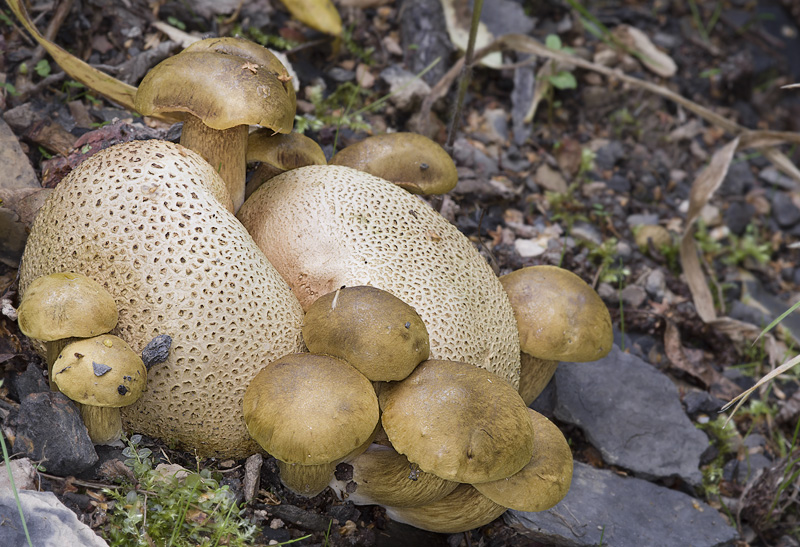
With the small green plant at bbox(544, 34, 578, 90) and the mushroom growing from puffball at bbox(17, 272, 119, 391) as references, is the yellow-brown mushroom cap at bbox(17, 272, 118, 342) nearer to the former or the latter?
the mushroom growing from puffball at bbox(17, 272, 119, 391)

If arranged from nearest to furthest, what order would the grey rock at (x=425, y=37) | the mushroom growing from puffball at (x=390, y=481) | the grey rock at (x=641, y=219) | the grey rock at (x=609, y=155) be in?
the mushroom growing from puffball at (x=390, y=481) → the grey rock at (x=425, y=37) → the grey rock at (x=641, y=219) → the grey rock at (x=609, y=155)

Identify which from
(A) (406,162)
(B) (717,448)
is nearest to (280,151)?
(A) (406,162)

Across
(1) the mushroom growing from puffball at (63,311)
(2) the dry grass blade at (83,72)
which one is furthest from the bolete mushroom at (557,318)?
(2) the dry grass blade at (83,72)

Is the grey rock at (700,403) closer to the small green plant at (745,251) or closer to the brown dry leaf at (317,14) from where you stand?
the small green plant at (745,251)

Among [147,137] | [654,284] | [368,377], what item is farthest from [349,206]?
[654,284]

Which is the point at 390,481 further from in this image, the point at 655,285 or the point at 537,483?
the point at 655,285
